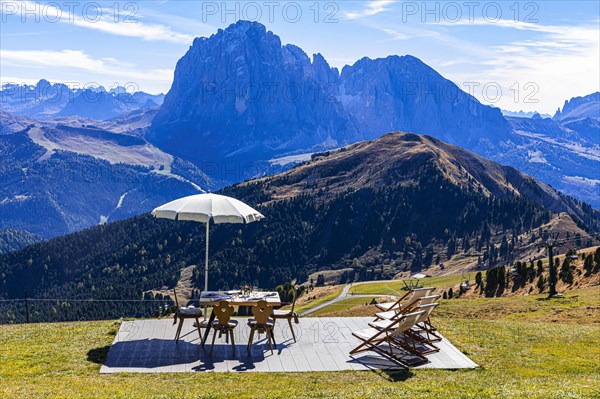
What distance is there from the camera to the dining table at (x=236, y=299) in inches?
1006

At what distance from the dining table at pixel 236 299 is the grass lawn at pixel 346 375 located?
14.0 ft

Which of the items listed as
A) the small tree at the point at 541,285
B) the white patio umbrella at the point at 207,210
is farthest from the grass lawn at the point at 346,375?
the small tree at the point at 541,285

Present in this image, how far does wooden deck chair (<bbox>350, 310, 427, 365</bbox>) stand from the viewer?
22.6m

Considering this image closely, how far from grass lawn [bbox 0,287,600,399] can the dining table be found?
4277 millimetres

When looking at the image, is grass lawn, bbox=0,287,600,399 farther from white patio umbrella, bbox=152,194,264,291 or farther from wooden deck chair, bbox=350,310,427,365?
white patio umbrella, bbox=152,194,264,291

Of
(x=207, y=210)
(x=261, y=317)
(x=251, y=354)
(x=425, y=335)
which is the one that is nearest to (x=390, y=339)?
(x=425, y=335)

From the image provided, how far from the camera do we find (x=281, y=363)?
23016 mm

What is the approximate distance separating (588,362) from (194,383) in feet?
47.0

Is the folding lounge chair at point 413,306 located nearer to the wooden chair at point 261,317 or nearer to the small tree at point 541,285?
the wooden chair at point 261,317

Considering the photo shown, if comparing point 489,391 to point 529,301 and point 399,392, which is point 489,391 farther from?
point 529,301

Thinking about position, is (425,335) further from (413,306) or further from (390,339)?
(390,339)

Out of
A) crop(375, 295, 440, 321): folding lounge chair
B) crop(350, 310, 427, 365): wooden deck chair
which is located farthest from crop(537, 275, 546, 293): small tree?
crop(375, 295, 440, 321): folding lounge chair

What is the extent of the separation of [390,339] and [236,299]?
6.83m

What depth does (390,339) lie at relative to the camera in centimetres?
2355
